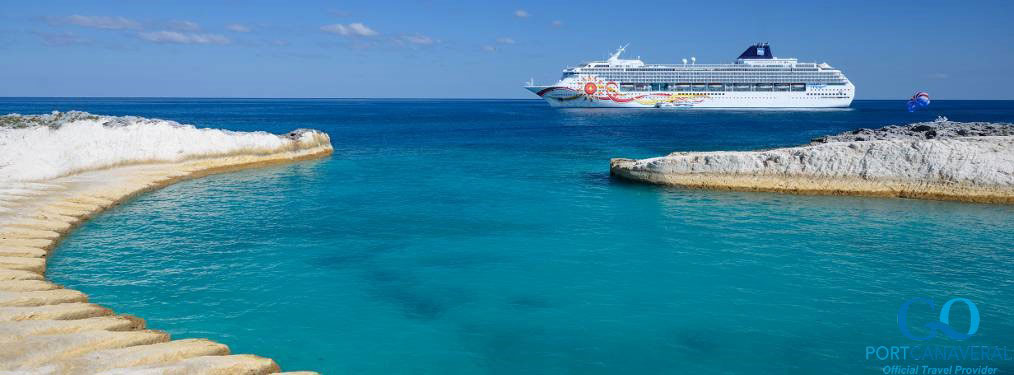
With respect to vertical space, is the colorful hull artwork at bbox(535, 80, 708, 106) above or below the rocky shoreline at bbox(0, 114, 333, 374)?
above

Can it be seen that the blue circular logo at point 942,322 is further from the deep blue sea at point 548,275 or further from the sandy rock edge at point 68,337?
the sandy rock edge at point 68,337

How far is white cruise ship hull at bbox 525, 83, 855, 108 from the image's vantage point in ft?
353

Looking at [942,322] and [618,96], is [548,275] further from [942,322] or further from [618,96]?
[618,96]

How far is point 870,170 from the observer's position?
2267 centimetres

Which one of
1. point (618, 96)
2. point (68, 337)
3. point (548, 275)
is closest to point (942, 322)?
point (548, 275)

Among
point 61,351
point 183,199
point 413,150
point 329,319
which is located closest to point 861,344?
point 329,319

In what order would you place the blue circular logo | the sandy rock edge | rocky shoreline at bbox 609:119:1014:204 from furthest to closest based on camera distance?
rocky shoreline at bbox 609:119:1014:204 → the blue circular logo → the sandy rock edge

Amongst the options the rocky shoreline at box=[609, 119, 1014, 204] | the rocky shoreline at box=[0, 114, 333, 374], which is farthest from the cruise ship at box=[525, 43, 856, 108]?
the rocky shoreline at box=[0, 114, 333, 374]

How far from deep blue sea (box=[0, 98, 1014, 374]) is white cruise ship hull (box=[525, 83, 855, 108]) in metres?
85.7

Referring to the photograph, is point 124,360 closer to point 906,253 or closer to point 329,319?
point 329,319

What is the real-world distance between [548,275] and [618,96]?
319 feet

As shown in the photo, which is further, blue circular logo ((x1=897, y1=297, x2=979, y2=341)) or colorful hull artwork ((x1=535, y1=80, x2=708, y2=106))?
colorful hull artwork ((x1=535, y1=80, x2=708, y2=106))

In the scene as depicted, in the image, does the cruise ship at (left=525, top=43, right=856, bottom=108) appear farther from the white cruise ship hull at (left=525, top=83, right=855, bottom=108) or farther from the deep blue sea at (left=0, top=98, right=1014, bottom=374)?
the deep blue sea at (left=0, top=98, right=1014, bottom=374)

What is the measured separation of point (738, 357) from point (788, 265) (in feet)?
17.5
